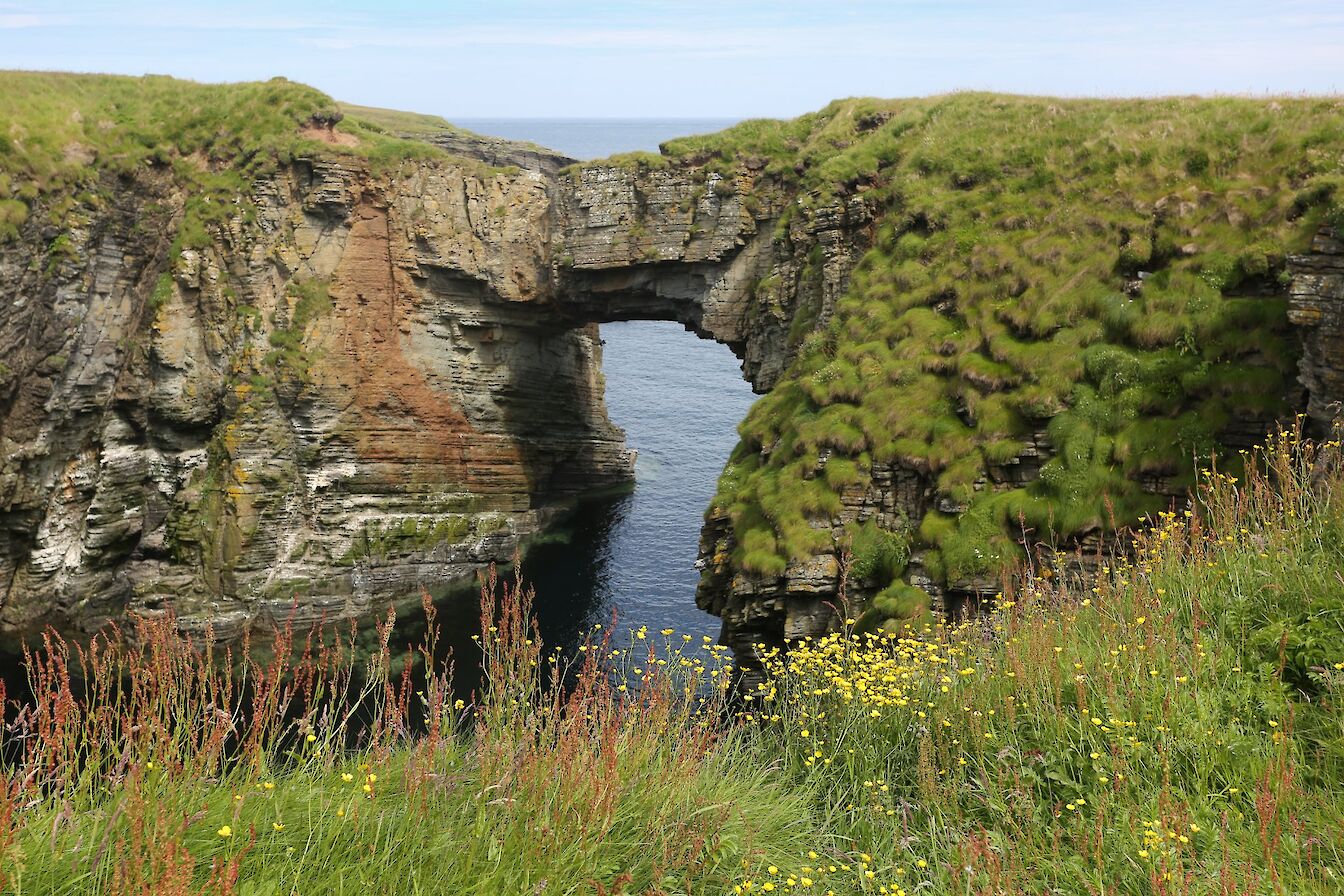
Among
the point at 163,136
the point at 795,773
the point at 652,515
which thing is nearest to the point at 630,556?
the point at 652,515

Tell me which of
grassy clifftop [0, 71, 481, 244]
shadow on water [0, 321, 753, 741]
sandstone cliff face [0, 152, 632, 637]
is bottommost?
shadow on water [0, 321, 753, 741]

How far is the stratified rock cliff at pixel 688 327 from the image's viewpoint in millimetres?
25922

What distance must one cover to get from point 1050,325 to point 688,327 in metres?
22.3

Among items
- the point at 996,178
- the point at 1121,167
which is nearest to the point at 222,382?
the point at 996,178

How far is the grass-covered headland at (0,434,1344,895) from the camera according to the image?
6.59 m

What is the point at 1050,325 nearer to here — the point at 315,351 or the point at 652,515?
the point at 315,351

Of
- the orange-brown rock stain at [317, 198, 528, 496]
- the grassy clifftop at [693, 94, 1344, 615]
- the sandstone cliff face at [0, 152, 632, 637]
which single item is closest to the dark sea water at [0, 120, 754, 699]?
the sandstone cliff face at [0, 152, 632, 637]

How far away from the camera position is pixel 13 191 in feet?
121

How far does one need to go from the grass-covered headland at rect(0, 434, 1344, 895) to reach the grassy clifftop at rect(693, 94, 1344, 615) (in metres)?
14.5

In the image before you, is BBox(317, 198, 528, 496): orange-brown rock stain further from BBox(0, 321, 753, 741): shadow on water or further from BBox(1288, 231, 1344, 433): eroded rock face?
BBox(1288, 231, 1344, 433): eroded rock face

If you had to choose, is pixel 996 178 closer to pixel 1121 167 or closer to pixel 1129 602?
pixel 1121 167

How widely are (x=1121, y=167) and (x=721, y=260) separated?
16.9 metres

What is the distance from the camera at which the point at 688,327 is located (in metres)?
48.1

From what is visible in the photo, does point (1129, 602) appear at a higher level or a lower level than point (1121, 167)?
lower
